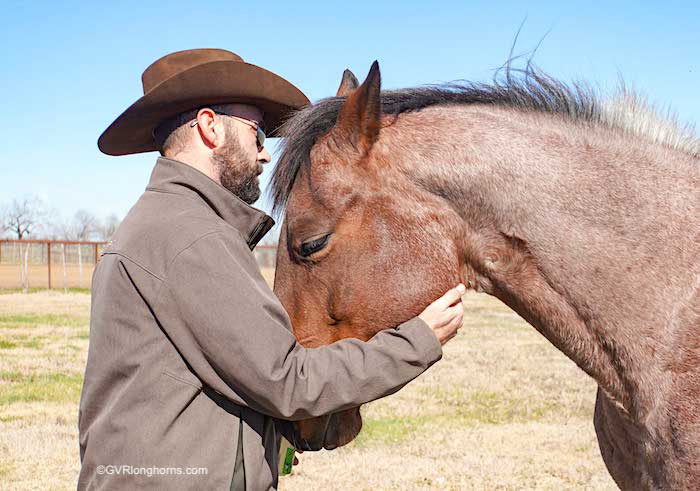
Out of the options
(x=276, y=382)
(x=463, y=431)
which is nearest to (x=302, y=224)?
(x=276, y=382)

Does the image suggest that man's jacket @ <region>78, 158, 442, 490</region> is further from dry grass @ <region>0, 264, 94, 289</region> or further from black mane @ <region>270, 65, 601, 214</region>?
dry grass @ <region>0, 264, 94, 289</region>

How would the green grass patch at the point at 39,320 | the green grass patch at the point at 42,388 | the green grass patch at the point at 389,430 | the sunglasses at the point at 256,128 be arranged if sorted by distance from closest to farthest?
the sunglasses at the point at 256,128
the green grass patch at the point at 389,430
the green grass patch at the point at 42,388
the green grass patch at the point at 39,320

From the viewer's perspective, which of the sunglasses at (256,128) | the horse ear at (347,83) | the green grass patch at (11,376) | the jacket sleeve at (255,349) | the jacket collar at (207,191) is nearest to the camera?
the jacket sleeve at (255,349)

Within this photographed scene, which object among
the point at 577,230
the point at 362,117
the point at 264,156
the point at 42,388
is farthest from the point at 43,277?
the point at 577,230

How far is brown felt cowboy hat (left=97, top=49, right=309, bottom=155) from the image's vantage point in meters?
2.23

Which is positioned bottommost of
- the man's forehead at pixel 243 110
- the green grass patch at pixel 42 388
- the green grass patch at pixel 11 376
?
the green grass patch at pixel 11 376

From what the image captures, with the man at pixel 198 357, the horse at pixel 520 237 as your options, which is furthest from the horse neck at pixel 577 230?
the man at pixel 198 357

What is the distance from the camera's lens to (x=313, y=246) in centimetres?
221

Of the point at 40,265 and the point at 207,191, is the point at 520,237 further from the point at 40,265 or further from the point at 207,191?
the point at 40,265

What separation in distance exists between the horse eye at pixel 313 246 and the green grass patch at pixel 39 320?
49.8ft

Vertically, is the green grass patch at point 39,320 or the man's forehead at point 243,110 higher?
the man's forehead at point 243,110

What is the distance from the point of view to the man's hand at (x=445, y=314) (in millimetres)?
2098

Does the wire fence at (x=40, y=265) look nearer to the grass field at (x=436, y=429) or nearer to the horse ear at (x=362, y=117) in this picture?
the grass field at (x=436, y=429)

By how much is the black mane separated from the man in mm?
272
